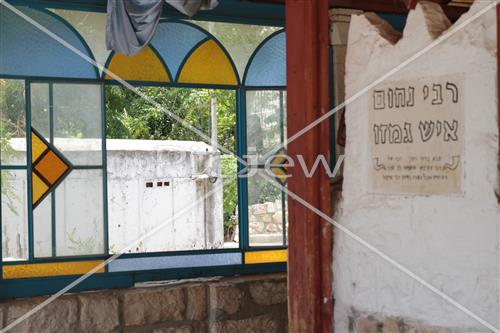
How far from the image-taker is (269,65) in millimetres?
5805

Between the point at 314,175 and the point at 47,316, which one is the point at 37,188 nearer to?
the point at 47,316

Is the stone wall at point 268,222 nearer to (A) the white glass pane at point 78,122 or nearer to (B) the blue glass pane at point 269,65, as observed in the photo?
(B) the blue glass pane at point 269,65

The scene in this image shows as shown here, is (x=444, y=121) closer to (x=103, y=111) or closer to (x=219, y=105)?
(x=103, y=111)

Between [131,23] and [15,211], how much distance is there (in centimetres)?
153

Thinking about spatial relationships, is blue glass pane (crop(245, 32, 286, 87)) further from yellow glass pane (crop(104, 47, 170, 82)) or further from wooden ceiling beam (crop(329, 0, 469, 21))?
wooden ceiling beam (crop(329, 0, 469, 21))

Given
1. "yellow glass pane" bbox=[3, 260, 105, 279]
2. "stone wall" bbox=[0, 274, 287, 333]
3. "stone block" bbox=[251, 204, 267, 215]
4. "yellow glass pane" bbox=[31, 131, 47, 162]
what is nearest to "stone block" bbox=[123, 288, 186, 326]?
"stone wall" bbox=[0, 274, 287, 333]

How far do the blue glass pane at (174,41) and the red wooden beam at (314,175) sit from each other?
1703 mm

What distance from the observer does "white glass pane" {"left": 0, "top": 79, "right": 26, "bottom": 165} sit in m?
4.91

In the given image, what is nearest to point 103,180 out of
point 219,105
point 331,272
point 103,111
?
point 103,111

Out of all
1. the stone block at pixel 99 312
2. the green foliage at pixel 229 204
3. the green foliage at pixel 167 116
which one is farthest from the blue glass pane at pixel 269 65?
the green foliage at pixel 167 116

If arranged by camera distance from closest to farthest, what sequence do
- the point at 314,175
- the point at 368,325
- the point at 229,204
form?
the point at 368,325 < the point at 314,175 < the point at 229,204

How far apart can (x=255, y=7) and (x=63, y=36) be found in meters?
1.48

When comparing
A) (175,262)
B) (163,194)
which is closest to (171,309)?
(175,262)

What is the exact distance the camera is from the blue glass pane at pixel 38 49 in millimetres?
4891
